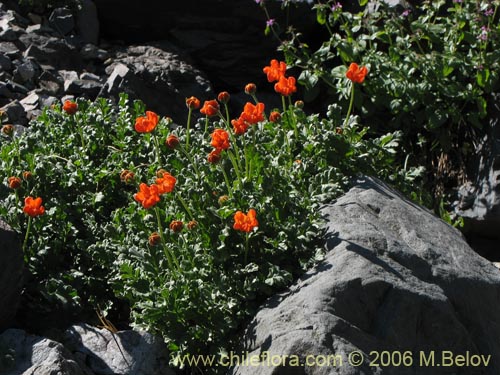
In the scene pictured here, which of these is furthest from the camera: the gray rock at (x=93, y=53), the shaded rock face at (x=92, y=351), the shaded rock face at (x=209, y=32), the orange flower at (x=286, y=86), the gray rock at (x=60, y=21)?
the shaded rock face at (x=209, y=32)

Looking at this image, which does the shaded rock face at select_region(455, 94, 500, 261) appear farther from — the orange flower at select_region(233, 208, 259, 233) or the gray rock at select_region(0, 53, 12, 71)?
the gray rock at select_region(0, 53, 12, 71)

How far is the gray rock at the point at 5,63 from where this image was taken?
581 cm

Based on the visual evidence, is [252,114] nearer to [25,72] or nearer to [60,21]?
[25,72]

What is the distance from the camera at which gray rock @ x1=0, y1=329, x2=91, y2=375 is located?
3158mm

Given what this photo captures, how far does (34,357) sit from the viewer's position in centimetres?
325

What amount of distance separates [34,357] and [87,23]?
3.73 metres

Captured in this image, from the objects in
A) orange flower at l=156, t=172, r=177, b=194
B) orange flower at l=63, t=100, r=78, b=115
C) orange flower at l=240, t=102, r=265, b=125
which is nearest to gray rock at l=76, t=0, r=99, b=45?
orange flower at l=63, t=100, r=78, b=115

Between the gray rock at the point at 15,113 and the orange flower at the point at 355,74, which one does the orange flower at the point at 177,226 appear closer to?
the orange flower at the point at 355,74

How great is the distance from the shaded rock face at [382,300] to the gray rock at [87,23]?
3.03 m

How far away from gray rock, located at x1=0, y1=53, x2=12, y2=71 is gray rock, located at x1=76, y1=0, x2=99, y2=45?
0.75m

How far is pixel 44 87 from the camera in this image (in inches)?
227

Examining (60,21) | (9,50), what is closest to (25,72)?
(9,50)

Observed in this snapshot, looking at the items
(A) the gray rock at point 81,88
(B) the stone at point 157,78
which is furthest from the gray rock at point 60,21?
(A) the gray rock at point 81,88

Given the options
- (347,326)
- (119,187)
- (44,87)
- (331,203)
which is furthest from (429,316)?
(44,87)
